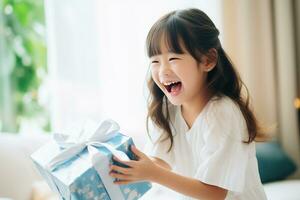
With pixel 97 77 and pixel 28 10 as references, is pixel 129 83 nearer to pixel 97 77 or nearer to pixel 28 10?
pixel 97 77

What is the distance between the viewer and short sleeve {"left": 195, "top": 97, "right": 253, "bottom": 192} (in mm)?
1087

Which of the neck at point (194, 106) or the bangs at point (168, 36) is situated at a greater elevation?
the bangs at point (168, 36)

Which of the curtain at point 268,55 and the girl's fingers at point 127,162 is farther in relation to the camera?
the curtain at point 268,55

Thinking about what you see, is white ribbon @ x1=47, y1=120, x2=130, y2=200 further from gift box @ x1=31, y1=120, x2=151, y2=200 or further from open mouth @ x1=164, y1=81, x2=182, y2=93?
open mouth @ x1=164, y1=81, x2=182, y2=93

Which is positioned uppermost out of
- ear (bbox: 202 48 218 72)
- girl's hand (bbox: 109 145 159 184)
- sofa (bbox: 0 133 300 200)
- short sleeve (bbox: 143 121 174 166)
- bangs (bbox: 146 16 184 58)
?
bangs (bbox: 146 16 184 58)

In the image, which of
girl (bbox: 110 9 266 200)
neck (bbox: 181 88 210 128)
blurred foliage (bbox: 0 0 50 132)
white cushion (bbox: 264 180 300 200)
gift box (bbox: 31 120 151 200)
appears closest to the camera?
gift box (bbox: 31 120 151 200)

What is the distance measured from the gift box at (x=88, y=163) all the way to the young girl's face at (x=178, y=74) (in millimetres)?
209

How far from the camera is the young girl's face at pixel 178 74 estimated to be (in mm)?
1136

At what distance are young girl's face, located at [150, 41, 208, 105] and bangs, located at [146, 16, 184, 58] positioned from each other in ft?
0.04

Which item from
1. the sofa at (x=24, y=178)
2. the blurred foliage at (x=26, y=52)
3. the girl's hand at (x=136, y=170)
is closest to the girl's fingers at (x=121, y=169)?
the girl's hand at (x=136, y=170)

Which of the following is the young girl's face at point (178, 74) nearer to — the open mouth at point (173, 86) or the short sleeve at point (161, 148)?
the open mouth at point (173, 86)

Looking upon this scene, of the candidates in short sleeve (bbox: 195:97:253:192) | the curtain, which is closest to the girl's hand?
short sleeve (bbox: 195:97:253:192)

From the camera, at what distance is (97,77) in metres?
2.35

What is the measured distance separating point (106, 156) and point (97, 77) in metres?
1.43
